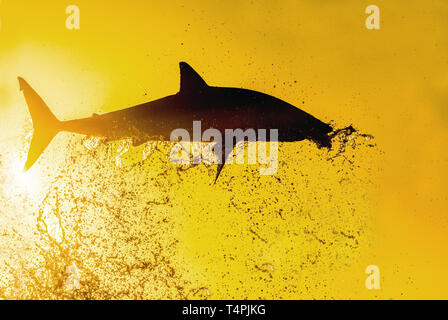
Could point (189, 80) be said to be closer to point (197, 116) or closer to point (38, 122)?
point (197, 116)

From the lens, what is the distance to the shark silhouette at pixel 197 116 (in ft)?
9.32

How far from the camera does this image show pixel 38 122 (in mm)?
2947

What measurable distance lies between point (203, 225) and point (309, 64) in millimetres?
1593

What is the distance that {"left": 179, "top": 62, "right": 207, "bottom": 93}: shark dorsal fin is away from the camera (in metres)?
2.80

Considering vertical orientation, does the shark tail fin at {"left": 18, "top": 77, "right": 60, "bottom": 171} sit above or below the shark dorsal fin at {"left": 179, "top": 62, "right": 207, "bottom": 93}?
below

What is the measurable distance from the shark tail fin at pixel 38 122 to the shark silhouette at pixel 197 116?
0.03 meters

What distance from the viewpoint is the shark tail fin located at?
2939 millimetres

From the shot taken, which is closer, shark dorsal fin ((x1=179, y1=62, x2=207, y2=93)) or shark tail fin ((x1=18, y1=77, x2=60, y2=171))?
shark dorsal fin ((x1=179, y1=62, x2=207, y2=93))

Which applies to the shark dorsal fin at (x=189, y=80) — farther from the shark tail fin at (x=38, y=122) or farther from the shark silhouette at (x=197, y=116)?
the shark tail fin at (x=38, y=122)

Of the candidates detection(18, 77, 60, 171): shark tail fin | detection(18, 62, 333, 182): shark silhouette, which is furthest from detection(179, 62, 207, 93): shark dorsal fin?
detection(18, 77, 60, 171): shark tail fin

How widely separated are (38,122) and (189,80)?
1271 millimetres

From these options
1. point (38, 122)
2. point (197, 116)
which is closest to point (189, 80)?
point (197, 116)

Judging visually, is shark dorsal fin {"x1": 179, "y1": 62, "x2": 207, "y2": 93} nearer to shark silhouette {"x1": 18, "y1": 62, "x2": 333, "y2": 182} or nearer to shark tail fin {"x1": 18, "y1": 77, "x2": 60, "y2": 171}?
shark silhouette {"x1": 18, "y1": 62, "x2": 333, "y2": 182}
